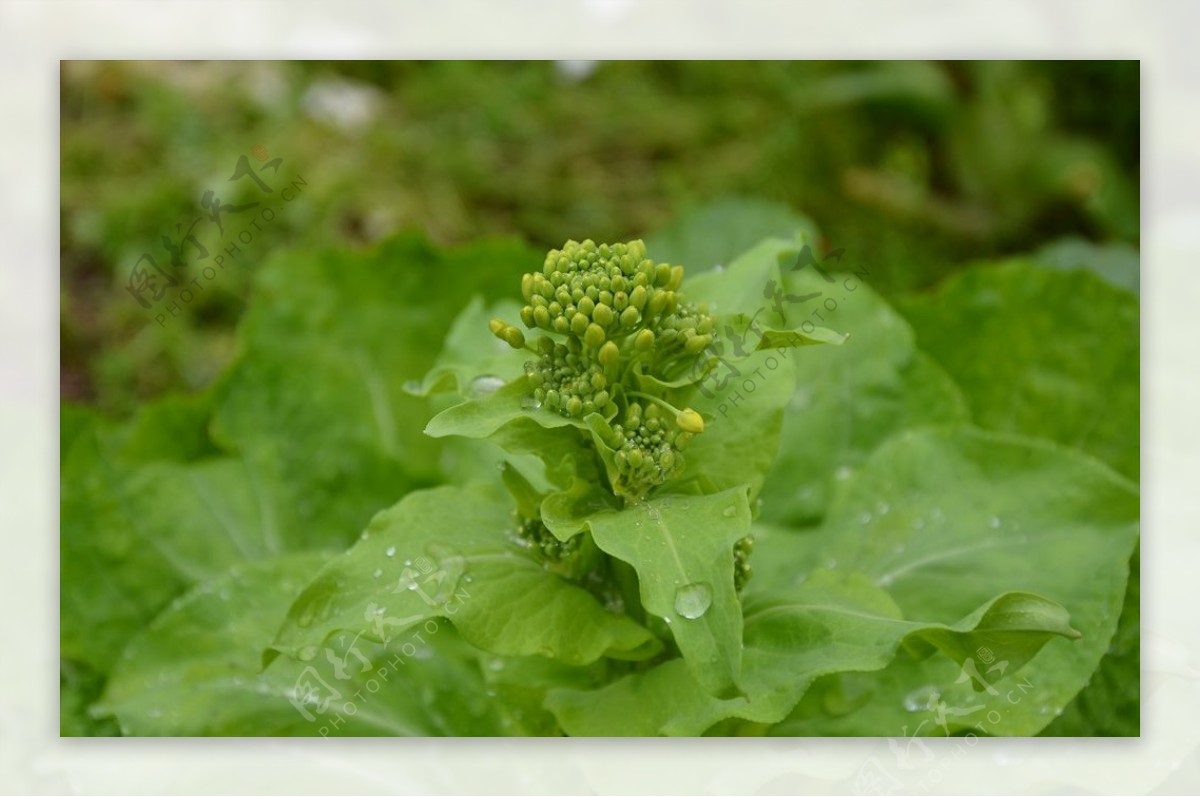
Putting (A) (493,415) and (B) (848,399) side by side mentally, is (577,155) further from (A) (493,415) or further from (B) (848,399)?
(A) (493,415)

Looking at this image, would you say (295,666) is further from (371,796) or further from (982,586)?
(982,586)

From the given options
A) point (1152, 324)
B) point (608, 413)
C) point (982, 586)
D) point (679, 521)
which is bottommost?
point (982, 586)

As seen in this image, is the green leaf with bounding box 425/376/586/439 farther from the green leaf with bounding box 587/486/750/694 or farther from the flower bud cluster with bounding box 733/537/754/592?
the flower bud cluster with bounding box 733/537/754/592

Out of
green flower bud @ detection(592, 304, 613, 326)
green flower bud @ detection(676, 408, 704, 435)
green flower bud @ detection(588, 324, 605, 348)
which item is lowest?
green flower bud @ detection(676, 408, 704, 435)

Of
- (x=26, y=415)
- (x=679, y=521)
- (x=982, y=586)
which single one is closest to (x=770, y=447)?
(x=679, y=521)

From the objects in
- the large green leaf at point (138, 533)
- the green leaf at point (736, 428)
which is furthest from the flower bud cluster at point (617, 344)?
the large green leaf at point (138, 533)

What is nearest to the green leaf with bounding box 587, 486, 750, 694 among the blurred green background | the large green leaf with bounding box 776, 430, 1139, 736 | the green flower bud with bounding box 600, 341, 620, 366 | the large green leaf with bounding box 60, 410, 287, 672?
the green flower bud with bounding box 600, 341, 620, 366

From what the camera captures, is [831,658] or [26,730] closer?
[831,658]
